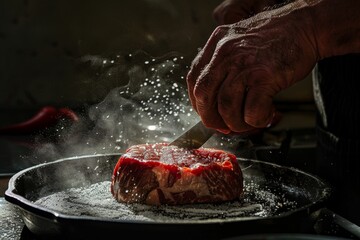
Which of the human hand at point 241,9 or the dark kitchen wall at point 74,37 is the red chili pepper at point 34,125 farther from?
the human hand at point 241,9

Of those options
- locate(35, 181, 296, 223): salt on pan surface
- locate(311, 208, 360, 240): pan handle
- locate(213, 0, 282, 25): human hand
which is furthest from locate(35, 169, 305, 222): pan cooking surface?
locate(213, 0, 282, 25): human hand

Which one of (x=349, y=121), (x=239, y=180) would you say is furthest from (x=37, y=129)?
(x=239, y=180)

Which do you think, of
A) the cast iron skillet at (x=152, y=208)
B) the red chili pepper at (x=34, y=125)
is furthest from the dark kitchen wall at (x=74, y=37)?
the cast iron skillet at (x=152, y=208)

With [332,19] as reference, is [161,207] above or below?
below

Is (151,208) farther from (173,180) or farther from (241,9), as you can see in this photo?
(241,9)


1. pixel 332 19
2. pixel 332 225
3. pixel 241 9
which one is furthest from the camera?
pixel 241 9

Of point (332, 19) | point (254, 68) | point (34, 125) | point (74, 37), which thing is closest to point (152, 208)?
point (254, 68)

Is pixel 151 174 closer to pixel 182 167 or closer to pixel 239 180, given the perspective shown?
pixel 182 167
